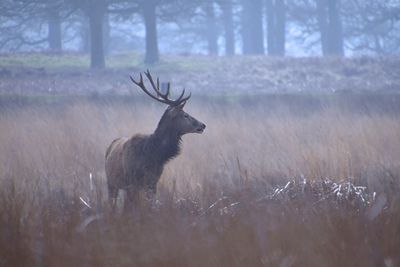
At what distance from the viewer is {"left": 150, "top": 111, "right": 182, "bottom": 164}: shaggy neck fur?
37.2ft

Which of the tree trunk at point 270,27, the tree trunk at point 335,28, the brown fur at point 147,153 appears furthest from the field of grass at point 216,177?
the tree trunk at point 270,27

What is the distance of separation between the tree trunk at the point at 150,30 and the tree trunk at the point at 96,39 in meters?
2.01

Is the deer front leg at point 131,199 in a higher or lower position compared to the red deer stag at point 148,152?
lower

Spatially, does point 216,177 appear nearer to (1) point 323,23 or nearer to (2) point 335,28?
(2) point 335,28

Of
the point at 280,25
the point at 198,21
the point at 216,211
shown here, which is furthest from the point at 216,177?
the point at 198,21

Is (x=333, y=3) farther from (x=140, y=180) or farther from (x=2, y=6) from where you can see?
(x=140, y=180)

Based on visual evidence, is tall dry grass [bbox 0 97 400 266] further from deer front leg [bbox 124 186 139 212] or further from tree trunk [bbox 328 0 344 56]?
tree trunk [bbox 328 0 344 56]

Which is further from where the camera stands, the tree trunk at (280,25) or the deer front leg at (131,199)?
the tree trunk at (280,25)

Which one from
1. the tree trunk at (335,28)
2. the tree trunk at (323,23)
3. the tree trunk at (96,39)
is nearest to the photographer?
the tree trunk at (96,39)

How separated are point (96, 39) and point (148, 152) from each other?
71.2ft

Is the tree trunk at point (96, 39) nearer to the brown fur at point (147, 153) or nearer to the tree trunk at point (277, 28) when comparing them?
the tree trunk at point (277, 28)

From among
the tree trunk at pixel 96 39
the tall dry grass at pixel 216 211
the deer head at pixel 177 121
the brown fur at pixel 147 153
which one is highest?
the tree trunk at pixel 96 39

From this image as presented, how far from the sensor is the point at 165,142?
37.5 feet

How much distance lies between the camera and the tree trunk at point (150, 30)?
108ft
